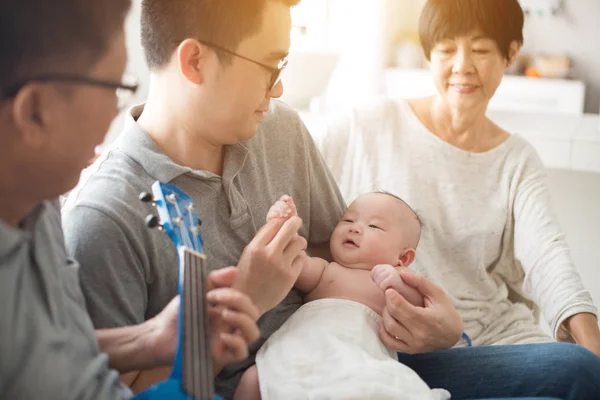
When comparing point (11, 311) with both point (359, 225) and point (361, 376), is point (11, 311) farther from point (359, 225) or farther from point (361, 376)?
point (359, 225)

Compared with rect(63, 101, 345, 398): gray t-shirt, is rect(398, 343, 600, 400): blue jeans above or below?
below

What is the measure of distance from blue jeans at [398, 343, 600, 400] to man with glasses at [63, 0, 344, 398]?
0.38m

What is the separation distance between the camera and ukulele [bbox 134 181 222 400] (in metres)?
0.96

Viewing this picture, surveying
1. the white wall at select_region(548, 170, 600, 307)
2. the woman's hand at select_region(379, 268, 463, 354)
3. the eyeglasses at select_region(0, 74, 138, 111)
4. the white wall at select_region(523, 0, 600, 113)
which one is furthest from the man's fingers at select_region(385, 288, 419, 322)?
the white wall at select_region(523, 0, 600, 113)

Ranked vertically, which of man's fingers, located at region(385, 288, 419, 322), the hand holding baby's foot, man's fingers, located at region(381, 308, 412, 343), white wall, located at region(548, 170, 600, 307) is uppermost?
the hand holding baby's foot

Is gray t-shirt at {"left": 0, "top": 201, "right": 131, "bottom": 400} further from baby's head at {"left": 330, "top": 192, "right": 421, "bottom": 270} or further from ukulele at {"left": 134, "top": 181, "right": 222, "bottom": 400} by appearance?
baby's head at {"left": 330, "top": 192, "right": 421, "bottom": 270}

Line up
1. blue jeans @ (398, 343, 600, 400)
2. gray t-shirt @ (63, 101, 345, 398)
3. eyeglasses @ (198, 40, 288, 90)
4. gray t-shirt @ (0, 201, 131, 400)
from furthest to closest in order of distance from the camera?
blue jeans @ (398, 343, 600, 400)
eyeglasses @ (198, 40, 288, 90)
gray t-shirt @ (63, 101, 345, 398)
gray t-shirt @ (0, 201, 131, 400)

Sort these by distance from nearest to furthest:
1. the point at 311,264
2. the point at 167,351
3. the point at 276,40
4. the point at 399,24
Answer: the point at 167,351, the point at 276,40, the point at 311,264, the point at 399,24

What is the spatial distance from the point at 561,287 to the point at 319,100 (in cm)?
181

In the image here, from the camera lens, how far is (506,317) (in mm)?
2035

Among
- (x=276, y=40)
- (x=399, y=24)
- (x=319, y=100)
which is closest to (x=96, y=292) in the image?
(x=276, y=40)

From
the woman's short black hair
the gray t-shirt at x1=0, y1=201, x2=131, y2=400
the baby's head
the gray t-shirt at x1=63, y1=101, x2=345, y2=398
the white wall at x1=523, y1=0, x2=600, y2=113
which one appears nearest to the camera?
the gray t-shirt at x1=0, y1=201, x2=131, y2=400

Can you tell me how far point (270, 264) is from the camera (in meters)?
1.31

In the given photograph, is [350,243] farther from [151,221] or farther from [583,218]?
[583,218]
